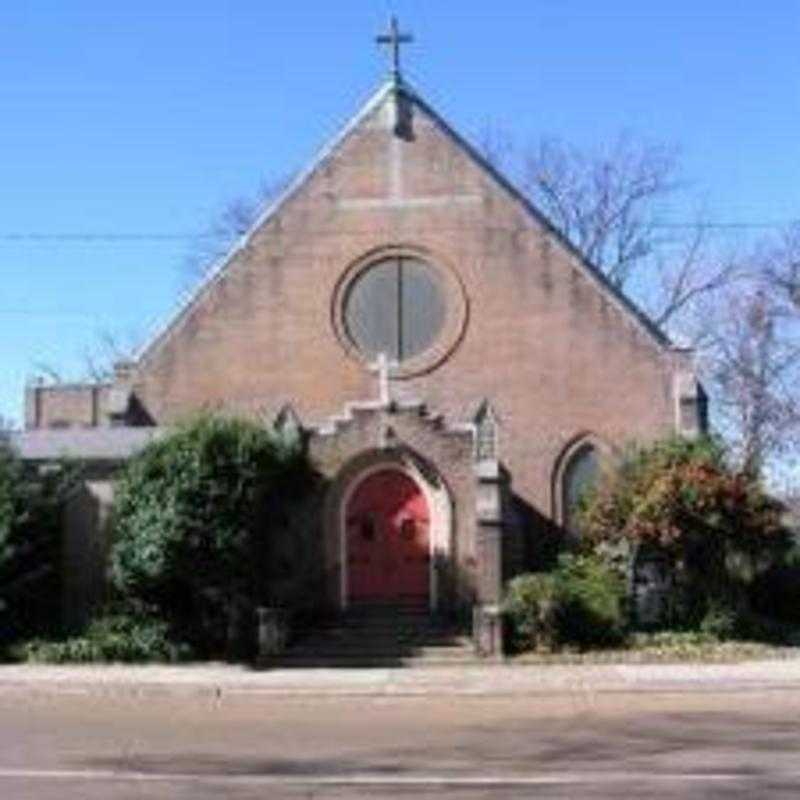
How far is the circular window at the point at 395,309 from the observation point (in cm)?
3953

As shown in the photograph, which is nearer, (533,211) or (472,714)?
(472,714)

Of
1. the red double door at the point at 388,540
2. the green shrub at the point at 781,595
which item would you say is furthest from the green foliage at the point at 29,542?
the green shrub at the point at 781,595

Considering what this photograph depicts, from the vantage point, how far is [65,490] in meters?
34.4

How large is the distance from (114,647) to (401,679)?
17.6 feet

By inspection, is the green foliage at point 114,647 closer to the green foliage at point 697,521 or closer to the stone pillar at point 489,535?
the stone pillar at point 489,535

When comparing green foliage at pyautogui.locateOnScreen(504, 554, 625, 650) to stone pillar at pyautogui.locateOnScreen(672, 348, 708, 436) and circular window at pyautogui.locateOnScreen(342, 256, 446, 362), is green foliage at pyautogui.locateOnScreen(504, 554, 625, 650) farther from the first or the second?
circular window at pyautogui.locateOnScreen(342, 256, 446, 362)

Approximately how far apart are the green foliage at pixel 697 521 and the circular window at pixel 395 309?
6260 millimetres

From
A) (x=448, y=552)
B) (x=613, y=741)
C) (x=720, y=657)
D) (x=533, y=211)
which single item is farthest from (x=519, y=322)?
(x=613, y=741)

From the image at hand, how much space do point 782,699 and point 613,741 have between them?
6479 millimetres

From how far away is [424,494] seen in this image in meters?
36.5

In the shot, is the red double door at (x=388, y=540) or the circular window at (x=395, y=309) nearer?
the red double door at (x=388, y=540)

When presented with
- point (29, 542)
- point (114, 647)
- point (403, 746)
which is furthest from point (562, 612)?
point (403, 746)

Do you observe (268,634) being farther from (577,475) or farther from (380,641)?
(577,475)

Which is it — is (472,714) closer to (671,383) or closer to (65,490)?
(65,490)
